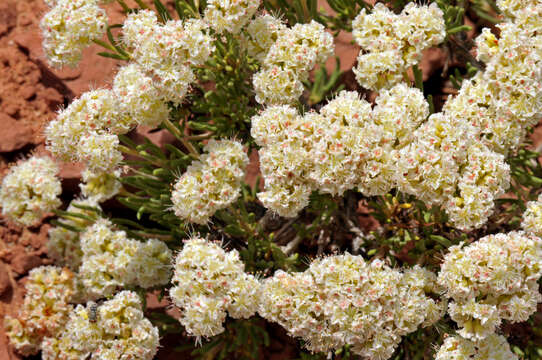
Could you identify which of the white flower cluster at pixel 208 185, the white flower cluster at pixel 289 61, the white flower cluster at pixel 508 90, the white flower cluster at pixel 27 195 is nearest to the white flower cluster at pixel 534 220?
the white flower cluster at pixel 508 90

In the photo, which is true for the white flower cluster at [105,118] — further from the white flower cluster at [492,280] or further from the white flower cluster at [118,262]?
the white flower cluster at [492,280]

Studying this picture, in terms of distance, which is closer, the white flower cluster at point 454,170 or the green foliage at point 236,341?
the white flower cluster at point 454,170

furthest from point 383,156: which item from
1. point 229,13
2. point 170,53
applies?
point 170,53

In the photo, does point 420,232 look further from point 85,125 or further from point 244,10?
point 85,125

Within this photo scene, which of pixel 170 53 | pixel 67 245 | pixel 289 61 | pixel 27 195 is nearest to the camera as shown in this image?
pixel 170 53

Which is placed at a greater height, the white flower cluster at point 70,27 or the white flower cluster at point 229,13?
the white flower cluster at point 229,13

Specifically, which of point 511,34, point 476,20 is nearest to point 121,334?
Answer: point 511,34

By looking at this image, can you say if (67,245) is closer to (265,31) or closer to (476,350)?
(265,31)
